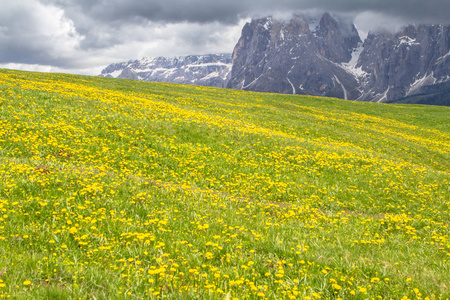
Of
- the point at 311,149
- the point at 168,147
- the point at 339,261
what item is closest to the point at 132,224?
the point at 339,261

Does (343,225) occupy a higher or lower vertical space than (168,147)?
lower

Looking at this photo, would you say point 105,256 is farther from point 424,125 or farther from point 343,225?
point 424,125

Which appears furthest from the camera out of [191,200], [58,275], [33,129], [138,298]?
[33,129]

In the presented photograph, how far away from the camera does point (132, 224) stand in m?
6.45

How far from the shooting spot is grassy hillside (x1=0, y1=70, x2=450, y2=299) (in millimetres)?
4750

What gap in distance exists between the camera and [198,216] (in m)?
7.48

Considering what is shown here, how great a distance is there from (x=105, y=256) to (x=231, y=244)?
2.57 meters

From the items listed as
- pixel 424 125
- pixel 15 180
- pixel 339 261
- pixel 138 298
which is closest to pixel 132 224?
pixel 138 298

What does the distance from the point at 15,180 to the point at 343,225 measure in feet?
30.8

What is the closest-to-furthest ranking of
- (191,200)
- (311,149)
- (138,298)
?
(138,298) → (191,200) → (311,149)

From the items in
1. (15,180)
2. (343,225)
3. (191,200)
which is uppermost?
(15,180)

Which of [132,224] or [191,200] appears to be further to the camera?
[191,200]

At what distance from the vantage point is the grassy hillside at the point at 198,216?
4.75 meters

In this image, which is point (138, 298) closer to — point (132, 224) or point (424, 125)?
point (132, 224)
